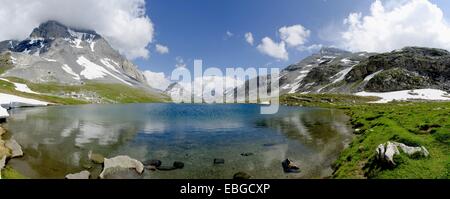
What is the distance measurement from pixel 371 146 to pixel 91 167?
23425 millimetres

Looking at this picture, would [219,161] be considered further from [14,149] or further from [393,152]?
[14,149]

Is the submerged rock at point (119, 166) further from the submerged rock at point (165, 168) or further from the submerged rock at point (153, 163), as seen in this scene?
the submerged rock at point (153, 163)

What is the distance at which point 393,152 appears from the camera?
804 inches

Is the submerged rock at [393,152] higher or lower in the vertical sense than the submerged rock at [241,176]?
higher

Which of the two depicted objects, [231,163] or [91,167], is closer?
[91,167]

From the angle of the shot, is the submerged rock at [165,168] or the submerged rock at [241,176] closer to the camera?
the submerged rock at [241,176]

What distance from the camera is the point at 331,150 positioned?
35344 millimetres

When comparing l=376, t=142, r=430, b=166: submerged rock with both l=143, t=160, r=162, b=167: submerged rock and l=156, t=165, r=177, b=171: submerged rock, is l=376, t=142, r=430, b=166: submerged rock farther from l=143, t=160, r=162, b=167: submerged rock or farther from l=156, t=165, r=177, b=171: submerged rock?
l=143, t=160, r=162, b=167: submerged rock

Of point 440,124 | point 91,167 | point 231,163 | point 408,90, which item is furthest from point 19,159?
point 408,90

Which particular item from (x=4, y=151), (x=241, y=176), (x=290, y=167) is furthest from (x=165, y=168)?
(x=4, y=151)

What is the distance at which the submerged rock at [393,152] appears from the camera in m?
19.9

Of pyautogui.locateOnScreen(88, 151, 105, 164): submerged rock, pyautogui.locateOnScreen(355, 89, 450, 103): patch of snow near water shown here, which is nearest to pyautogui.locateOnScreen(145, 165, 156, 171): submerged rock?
pyautogui.locateOnScreen(88, 151, 105, 164): submerged rock

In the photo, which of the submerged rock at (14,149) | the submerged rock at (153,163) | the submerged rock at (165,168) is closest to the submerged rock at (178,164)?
the submerged rock at (165,168)
